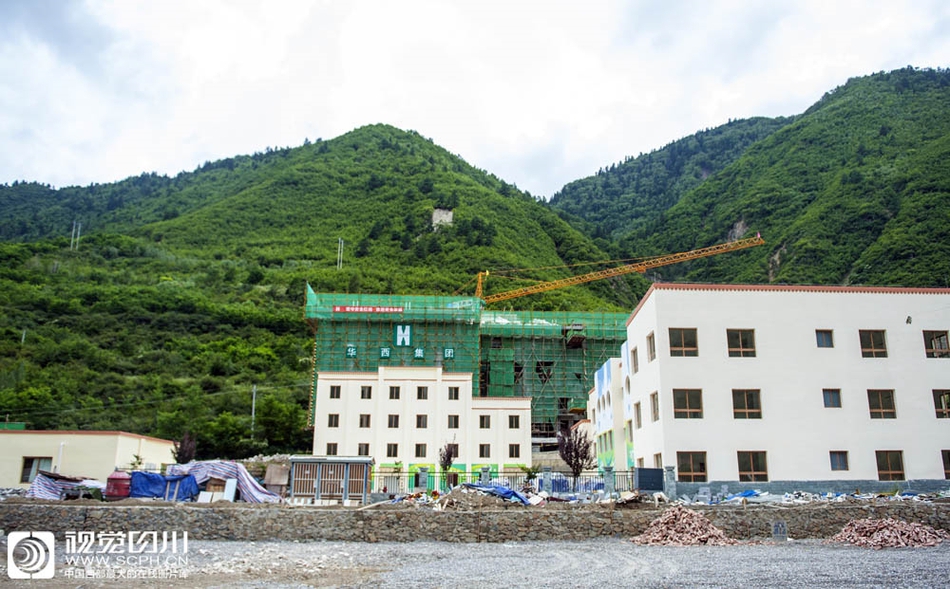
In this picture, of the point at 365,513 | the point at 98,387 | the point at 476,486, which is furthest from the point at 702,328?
the point at 98,387

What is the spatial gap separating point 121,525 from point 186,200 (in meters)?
159

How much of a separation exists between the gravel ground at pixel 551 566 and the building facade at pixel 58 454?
69.0 ft

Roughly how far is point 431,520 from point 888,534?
13548 millimetres

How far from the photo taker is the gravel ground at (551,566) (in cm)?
1603

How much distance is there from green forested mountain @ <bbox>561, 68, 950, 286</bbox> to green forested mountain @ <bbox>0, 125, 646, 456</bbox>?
2056cm

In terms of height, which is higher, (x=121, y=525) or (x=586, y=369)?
(x=586, y=369)

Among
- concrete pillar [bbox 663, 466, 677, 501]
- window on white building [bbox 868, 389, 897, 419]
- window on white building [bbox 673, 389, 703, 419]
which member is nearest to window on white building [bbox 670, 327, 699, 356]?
window on white building [bbox 673, 389, 703, 419]

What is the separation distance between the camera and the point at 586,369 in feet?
248

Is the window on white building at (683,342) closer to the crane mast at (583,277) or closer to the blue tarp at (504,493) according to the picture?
the blue tarp at (504,493)

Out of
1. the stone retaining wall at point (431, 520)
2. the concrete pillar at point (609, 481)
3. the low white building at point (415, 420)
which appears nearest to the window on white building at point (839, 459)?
the stone retaining wall at point (431, 520)

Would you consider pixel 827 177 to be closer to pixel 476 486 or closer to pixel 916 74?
pixel 916 74

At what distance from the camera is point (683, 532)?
22797mm

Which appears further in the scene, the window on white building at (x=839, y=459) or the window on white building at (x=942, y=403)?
the window on white building at (x=942, y=403)

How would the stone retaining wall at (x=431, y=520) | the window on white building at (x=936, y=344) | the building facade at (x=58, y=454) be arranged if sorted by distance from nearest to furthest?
the stone retaining wall at (x=431, y=520), the window on white building at (x=936, y=344), the building facade at (x=58, y=454)
